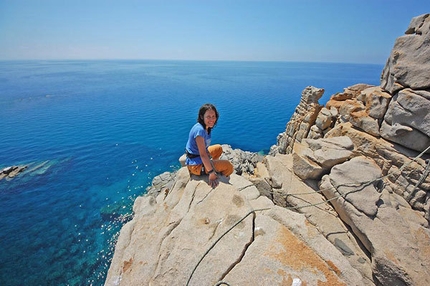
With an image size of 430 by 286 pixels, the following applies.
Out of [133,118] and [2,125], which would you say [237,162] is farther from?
[2,125]

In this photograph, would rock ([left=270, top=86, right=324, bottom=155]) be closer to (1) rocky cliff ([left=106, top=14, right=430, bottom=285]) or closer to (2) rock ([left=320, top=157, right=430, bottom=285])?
(1) rocky cliff ([left=106, top=14, right=430, bottom=285])

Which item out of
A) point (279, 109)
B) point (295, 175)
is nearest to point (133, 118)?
point (279, 109)

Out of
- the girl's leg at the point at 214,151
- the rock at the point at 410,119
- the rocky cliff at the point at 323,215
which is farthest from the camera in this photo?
the girl's leg at the point at 214,151

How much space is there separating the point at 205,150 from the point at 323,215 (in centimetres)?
550

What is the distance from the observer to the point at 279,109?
70.9 meters

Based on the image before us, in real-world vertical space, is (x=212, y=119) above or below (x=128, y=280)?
above

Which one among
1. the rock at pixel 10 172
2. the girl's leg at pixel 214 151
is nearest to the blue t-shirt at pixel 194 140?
the girl's leg at pixel 214 151

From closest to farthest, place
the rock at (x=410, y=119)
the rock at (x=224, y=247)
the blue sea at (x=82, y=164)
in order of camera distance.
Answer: the rock at (x=224, y=247) < the rock at (x=410, y=119) < the blue sea at (x=82, y=164)

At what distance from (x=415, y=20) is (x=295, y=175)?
29.2 ft

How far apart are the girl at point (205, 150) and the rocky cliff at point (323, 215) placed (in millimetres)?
493

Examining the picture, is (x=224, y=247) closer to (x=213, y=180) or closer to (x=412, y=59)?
(x=213, y=180)

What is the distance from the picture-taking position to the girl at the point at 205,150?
749 cm

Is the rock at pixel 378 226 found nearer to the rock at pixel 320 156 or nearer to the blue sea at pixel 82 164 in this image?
the rock at pixel 320 156

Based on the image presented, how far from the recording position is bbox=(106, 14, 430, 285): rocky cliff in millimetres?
5383
